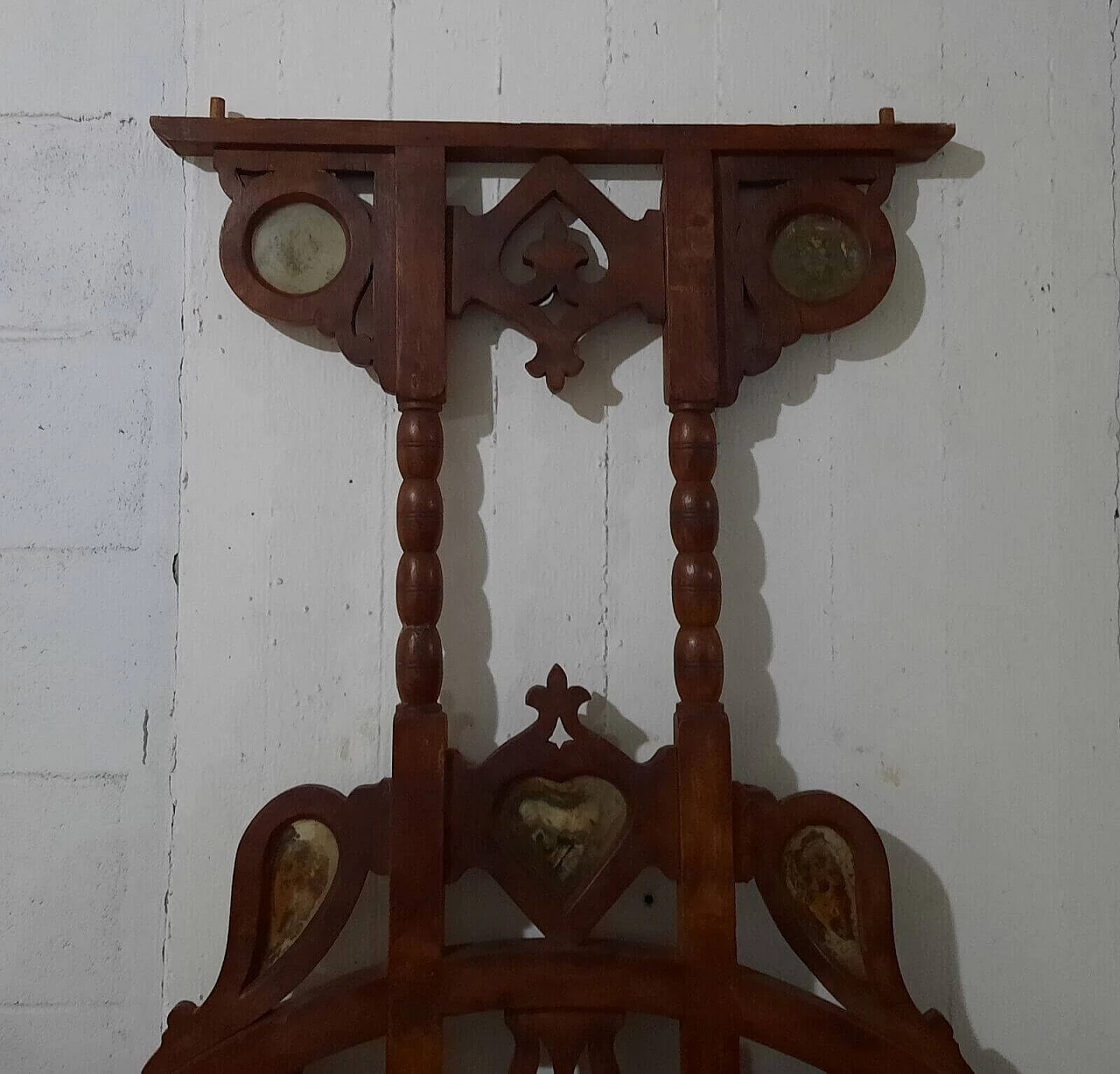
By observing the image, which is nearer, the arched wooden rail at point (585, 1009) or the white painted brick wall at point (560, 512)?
the arched wooden rail at point (585, 1009)

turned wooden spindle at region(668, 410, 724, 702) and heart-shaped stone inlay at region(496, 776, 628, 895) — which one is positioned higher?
turned wooden spindle at region(668, 410, 724, 702)

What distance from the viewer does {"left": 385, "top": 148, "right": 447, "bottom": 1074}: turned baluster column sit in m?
0.80

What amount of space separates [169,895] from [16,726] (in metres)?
0.25

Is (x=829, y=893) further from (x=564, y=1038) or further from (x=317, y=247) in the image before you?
(x=317, y=247)

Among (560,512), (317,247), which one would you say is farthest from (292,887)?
(317,247)

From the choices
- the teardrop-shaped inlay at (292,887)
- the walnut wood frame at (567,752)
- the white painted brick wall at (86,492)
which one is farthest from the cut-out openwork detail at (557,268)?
the teardrop-shaped inlay at (292,887)

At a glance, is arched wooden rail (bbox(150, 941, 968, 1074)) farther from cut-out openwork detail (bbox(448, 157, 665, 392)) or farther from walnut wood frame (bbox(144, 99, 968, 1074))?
cut-out openwork detail (bbox(448, 157, 665, 392))

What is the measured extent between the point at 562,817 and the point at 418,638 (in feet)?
0.77

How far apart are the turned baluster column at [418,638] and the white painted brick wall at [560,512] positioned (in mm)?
69

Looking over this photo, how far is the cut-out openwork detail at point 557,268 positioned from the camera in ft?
2.82

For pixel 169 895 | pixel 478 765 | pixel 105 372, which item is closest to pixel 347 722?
pixel 478 765

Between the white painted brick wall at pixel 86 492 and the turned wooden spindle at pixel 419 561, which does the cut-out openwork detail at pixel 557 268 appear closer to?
the turned wooden spindle at pixel 419 561

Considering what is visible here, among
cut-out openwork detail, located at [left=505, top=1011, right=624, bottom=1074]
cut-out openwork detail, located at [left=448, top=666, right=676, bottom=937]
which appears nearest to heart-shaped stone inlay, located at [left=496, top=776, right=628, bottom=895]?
cut-out openwork detail, located at [left=448, top=666, right=676, bottom=937]

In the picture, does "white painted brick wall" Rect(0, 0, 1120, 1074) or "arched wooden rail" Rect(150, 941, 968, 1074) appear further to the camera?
"white painted brick wall" Rect(0, 0, 1120, 1074)
